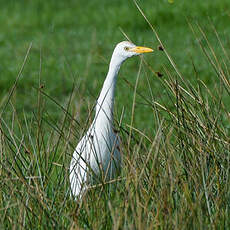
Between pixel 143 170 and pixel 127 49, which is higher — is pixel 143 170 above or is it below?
below

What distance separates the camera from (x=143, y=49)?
4148 mm

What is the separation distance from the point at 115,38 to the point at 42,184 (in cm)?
740

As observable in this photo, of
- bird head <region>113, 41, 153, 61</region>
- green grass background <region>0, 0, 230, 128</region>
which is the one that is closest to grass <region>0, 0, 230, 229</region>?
bird head <region>113, 41, 153, 61</region>

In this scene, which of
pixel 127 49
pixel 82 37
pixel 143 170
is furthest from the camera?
pixel 82 37

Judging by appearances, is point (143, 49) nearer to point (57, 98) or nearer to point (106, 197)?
point (106, 197)

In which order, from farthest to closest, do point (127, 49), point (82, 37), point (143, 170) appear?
point (82, 37) < point (127, 49) < point (143, 170)

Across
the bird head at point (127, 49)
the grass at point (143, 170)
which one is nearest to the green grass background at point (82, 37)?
the bird head at point (127, 49)

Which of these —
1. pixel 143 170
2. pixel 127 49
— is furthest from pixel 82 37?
pixel 143 170

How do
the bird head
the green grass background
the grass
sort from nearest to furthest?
the grass
the bird head
the green grass background

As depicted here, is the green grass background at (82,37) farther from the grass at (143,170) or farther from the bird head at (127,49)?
the grass at (143,170)

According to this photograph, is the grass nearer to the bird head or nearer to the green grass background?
the bird head

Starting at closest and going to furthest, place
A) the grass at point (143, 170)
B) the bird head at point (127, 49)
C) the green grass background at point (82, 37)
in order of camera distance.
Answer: the grass at point (143, 170) < the bird head at point (127, 49) < the green grass background at point (82, 37)

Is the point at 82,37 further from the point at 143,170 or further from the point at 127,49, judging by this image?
the point at 143,170

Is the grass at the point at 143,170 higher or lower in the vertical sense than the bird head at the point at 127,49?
lower
